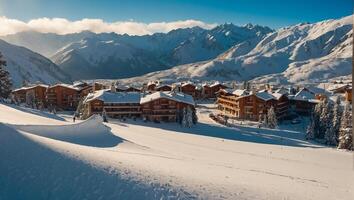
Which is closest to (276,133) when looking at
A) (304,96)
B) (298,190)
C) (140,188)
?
(304,96)

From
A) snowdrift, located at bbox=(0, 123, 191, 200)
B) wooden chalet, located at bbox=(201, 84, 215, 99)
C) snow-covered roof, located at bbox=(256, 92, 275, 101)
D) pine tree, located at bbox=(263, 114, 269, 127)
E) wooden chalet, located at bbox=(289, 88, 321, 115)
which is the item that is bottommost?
snowdrift, located at bbox=(0, 123, 191, 200)

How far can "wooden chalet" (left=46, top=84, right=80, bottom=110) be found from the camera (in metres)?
110

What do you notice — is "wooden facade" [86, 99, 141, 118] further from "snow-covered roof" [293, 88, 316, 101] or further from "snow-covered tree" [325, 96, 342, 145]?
"snow-covered roof" [293, 88, 316, 101]

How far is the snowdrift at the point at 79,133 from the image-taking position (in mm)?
39812

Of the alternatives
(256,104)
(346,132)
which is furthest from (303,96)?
(346,132)

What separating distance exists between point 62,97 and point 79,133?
68028 mm

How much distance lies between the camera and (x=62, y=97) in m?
111

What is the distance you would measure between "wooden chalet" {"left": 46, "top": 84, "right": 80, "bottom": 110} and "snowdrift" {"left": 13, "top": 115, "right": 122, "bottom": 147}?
62.0 m

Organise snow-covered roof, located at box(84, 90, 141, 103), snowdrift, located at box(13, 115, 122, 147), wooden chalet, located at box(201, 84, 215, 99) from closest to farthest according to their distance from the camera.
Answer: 1. snowdrift, located at box(13, 115, 122, 147)
2. snow-covered roof, located at box(84, 90, 141, 103)
3. wooden chalet, located at box(201, 84, 215, 99)

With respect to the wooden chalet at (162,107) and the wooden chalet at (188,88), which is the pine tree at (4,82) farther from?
the wooden chalet at (188,88)

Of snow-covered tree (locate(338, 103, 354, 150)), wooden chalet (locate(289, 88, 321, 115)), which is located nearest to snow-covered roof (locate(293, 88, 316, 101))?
wooden chalet (locate(289, 88, 321, 115))

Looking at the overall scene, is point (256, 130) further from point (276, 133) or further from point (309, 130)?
point (309, 130)

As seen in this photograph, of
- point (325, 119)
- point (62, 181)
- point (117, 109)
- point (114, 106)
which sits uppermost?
point (114, 106)

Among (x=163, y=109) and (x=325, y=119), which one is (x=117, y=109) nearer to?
(x=163, y=109)
